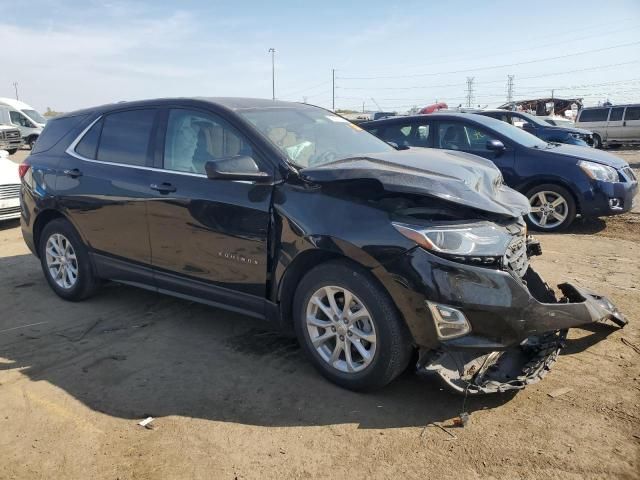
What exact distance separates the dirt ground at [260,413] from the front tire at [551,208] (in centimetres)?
317

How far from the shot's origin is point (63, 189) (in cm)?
484

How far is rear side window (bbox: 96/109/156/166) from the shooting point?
432 centimetres

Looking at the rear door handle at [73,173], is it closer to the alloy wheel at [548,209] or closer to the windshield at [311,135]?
the windshield at [311,135]

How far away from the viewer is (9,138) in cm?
2275

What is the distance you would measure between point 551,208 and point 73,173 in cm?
610

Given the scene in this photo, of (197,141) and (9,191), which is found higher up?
(197,141)

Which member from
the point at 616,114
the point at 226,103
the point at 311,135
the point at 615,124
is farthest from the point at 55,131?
the point at 616,114

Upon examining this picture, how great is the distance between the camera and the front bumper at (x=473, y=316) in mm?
2850

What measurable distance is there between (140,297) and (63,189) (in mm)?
1206

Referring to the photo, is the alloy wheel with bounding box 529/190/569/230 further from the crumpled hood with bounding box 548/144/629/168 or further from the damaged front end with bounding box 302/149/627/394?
the damaged front end with bounding box 302/149/627/394

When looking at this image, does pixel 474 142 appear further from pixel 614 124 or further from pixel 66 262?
pixel 614 124

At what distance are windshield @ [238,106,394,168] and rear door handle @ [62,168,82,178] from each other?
1818mm

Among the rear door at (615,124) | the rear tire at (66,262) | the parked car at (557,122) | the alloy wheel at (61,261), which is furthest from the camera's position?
the parked car at (557,122)

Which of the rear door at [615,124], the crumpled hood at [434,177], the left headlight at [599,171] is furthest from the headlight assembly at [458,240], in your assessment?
the rear door at [615,124]
